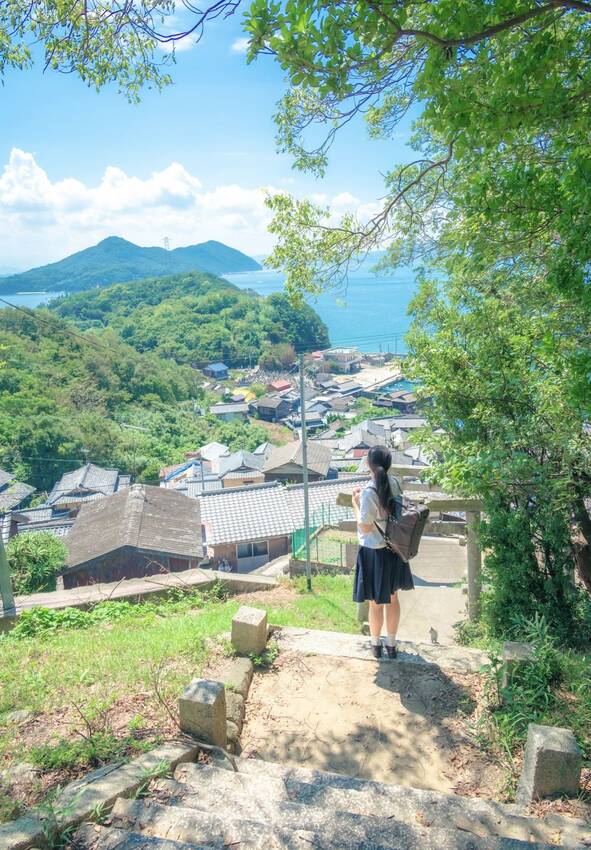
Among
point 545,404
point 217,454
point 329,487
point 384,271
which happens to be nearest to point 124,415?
point 217,454

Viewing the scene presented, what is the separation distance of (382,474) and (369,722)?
1.51 meters

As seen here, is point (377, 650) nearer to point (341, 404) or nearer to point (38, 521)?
point (38, 521)

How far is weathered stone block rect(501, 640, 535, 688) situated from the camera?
112 inches

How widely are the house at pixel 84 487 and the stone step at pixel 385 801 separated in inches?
1054

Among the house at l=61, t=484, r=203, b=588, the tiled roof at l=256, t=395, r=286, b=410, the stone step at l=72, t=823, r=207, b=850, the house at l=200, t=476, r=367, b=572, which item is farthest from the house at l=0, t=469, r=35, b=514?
the stone step at l=72, t=823, r=207, b=850

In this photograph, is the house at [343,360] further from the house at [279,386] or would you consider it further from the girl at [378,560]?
the girl at [378,560]

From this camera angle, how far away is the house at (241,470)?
31.1 meters

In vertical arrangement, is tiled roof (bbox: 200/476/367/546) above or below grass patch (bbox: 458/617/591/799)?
below

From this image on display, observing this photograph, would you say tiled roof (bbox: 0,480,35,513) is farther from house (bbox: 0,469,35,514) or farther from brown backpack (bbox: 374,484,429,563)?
brown backpack (bbox: 374,484,429,563)

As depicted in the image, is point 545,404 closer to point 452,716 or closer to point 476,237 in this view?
point 476,237

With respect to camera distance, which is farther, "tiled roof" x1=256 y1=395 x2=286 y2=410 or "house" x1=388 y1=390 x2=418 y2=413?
"tiled roof" x1=256 y1=395 x2=286 y2=410

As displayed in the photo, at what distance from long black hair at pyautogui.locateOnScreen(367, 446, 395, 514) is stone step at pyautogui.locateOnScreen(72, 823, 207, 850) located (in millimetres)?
2069

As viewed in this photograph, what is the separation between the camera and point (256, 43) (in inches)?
A: 96.7

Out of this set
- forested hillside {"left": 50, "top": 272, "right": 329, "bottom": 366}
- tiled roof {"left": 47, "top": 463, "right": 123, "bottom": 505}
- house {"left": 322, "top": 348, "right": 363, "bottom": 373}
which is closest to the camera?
tiled roof {"left": 47, "top": 463, "right": 123, "bottom": 505}
